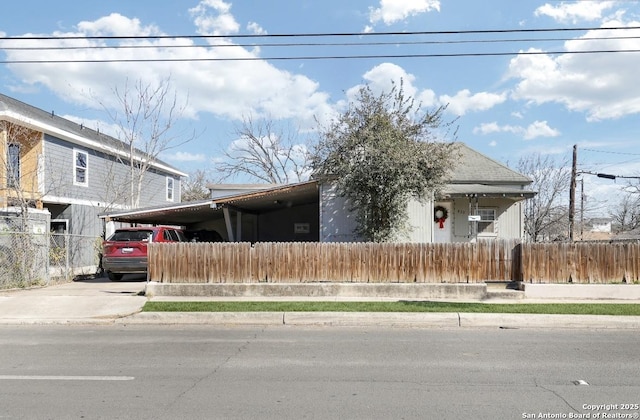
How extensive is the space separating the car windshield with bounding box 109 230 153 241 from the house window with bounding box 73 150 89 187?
7.81 metres

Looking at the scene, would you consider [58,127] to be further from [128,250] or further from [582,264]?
[582,264]

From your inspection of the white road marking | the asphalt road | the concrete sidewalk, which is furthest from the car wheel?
the white road marking

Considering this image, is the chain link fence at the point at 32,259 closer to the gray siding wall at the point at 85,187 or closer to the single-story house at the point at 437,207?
the single-story house at the point at 437,207

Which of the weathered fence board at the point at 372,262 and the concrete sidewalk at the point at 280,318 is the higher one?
the weathered fence board at the point at 372,262

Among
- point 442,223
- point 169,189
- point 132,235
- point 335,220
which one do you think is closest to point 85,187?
point 169,189

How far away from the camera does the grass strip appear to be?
11211 millimetres

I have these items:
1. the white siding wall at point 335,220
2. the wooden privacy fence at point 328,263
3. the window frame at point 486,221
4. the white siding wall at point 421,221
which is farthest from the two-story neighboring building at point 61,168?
the window frame at point 486,221

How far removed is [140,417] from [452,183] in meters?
16.4

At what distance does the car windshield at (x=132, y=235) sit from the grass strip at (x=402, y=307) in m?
4.64

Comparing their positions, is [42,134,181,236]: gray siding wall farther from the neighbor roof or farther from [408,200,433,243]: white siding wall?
[408,200,433,243]: white siding wall

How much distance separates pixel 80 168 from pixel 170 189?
8.95 m

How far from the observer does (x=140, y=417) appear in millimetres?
4930

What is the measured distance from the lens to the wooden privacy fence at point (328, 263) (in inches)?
558

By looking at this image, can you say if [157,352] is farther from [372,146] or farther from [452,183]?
[452,183]
